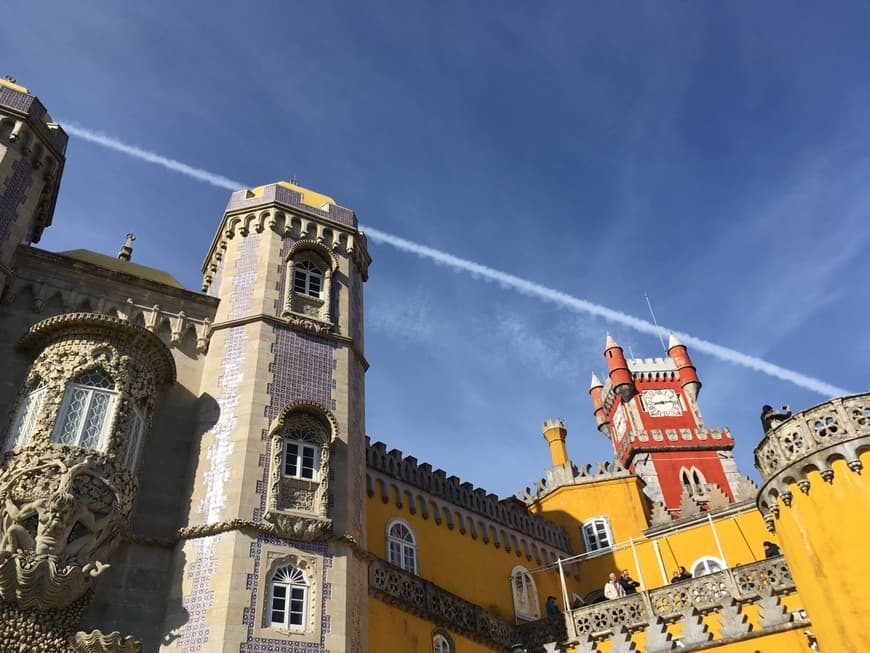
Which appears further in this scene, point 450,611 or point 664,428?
point 664,428

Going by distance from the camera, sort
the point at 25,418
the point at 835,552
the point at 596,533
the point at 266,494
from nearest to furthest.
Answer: the point at 835,552 < the point at 25,418 < the point at 266,494 < the point at 596,533

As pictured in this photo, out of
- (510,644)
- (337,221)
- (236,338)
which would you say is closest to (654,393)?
(510,644)

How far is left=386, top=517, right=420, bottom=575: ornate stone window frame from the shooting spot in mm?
22156

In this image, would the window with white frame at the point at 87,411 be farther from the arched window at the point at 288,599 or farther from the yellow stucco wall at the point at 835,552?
the yellow stucco wall at the point at 835,552

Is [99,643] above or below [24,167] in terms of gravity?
below

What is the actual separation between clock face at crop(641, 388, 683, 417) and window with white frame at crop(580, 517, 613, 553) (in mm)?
17713

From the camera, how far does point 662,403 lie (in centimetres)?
4741

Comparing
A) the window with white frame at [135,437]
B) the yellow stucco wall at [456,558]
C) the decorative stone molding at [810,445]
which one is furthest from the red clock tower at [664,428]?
the window with white frame at [135,437]

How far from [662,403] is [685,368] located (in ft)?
11.5

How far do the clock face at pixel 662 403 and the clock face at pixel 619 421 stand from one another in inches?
70.5

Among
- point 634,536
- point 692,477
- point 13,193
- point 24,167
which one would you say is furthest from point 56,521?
point 692,477

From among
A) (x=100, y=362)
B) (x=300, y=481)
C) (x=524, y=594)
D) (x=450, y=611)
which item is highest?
(x=100, y=362)

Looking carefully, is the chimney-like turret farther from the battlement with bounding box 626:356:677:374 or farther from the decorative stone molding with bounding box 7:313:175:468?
the decorative stone molding with bounding box 7:313:175:468

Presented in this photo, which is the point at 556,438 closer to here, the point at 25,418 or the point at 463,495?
the point at 463,495
